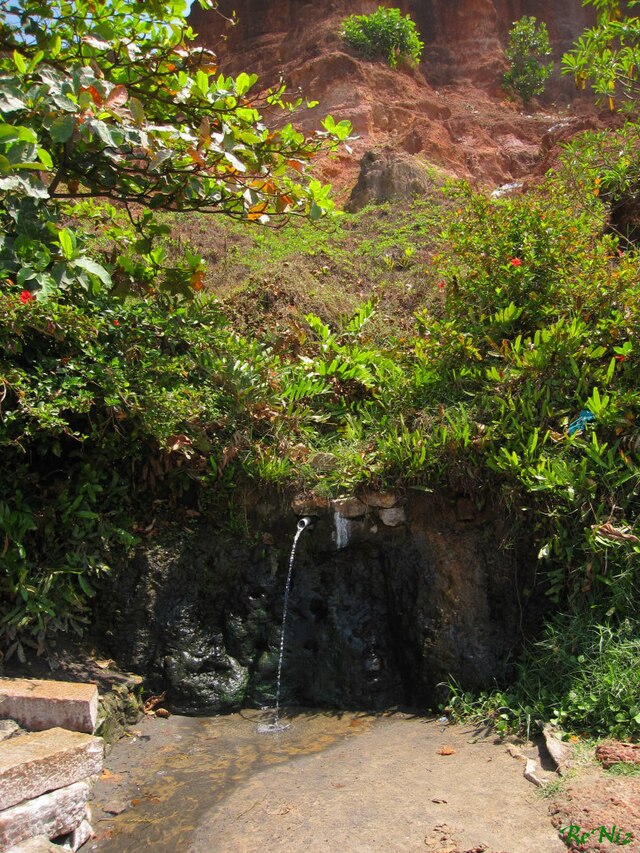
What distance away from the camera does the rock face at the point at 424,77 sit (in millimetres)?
15391

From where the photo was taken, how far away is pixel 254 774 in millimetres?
4211

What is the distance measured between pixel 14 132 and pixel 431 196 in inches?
373

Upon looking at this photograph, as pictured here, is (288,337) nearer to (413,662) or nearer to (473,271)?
(473,271)

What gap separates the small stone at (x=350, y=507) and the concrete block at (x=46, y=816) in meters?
2.54

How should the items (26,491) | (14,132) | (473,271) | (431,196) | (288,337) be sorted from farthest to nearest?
(431,196)
(288,337)
(473,271)
(26,491)
(14,132)

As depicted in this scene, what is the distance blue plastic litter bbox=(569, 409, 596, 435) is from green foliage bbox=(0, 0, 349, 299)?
232cm

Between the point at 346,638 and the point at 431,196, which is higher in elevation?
the point at 431,196

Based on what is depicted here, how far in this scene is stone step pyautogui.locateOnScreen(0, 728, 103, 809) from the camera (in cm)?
323

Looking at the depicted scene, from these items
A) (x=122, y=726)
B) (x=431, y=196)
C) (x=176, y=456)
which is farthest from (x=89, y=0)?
(x=431, y=196)

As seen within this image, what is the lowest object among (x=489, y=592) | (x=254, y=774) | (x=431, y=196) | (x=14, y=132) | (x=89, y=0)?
(x=254, y=774)

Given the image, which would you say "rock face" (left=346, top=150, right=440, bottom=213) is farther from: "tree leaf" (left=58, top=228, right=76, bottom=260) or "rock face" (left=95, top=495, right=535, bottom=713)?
"tree leaf" (left=58, top=228, right=76, bottom=260)

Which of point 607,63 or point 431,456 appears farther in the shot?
point 607,63

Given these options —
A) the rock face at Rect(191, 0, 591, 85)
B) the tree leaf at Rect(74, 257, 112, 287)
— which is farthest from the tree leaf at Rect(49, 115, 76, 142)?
the rock face at Rect(191, 0, 591, 85)

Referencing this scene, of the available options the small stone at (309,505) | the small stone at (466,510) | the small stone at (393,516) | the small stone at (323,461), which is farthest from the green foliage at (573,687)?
the small stone at (323,461)
